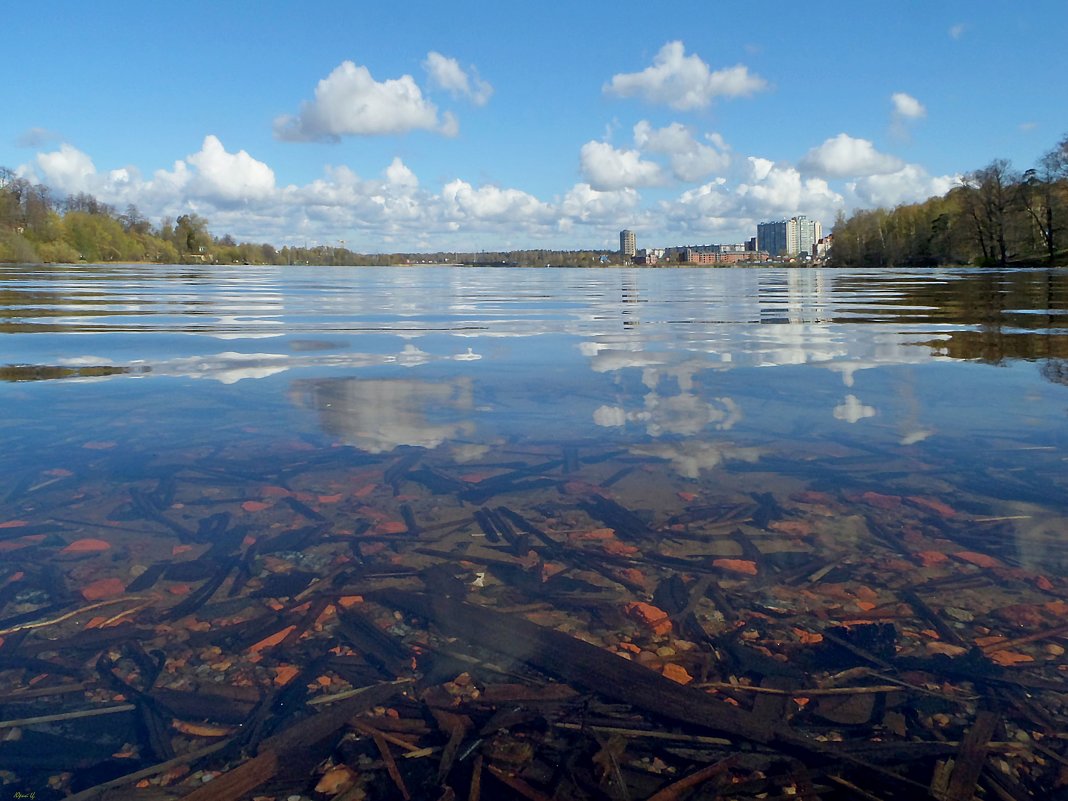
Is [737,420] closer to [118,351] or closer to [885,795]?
[885,795]

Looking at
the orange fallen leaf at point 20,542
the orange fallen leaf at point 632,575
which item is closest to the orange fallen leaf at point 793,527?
the orange fallen leaf at point 632,575

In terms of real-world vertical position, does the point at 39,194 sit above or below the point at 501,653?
above

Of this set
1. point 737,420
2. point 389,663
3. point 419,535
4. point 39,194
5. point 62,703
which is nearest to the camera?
point 62,703

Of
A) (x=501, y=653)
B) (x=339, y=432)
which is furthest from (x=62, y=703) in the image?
(x=339, y=432)

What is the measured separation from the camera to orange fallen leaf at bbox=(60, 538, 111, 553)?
11.3ft

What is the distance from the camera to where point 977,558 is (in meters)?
3.23

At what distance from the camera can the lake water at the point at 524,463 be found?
10.9ft

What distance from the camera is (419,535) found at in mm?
3609

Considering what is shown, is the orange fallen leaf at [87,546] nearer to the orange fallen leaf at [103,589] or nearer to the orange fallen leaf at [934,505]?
the orange fallen leaf at [103,589]

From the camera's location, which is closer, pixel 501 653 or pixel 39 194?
pixel 501 653

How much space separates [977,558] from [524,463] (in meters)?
2.46

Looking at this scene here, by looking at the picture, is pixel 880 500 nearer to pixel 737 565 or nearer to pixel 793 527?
pixel 793 527

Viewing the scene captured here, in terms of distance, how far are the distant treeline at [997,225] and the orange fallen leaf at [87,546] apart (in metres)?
81.6

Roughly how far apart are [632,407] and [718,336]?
689cm
